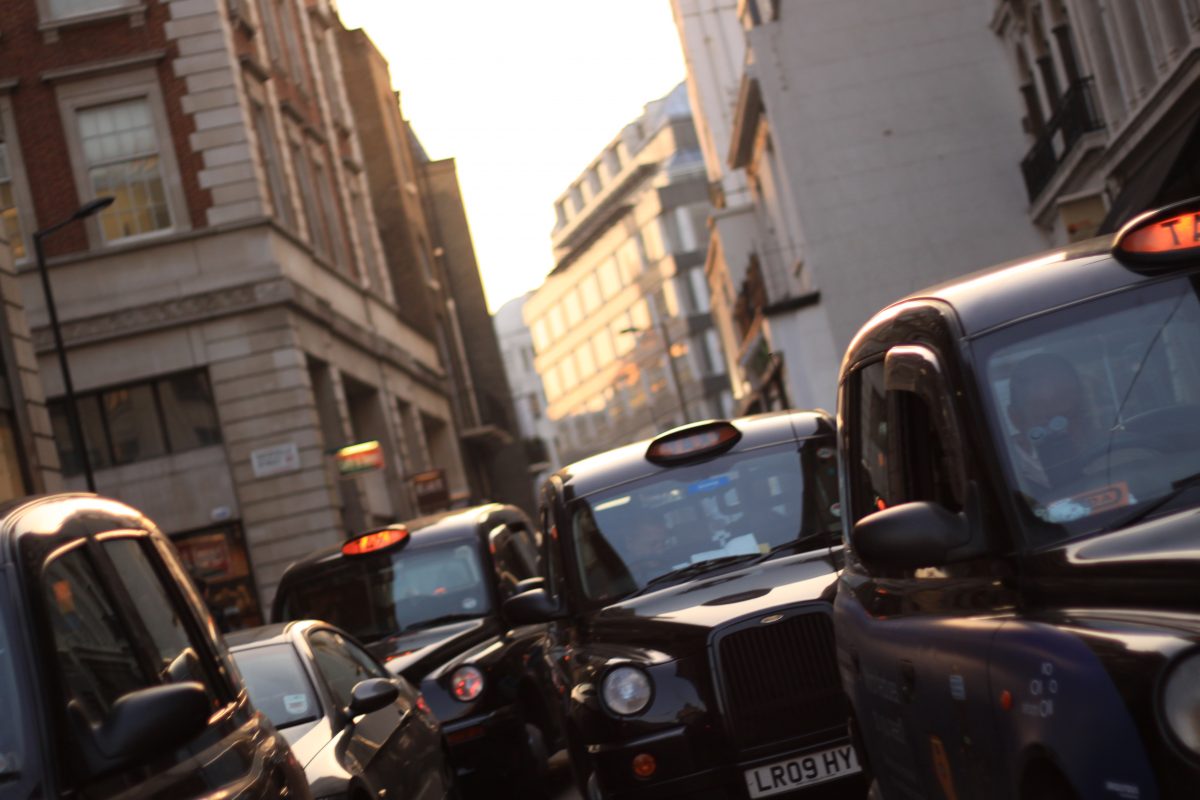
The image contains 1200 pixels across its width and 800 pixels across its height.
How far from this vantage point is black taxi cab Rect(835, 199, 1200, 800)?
3.69 metres

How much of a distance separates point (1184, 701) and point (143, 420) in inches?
1266

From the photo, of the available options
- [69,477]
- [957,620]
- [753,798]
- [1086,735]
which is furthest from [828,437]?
[69,477]

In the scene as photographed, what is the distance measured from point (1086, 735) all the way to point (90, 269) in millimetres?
31913

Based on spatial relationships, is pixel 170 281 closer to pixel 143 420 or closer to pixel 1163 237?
pixel 143 420

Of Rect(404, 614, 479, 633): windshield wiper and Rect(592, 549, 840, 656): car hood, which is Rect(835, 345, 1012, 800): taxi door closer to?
Rect(592, 549, 840, 656): car hood

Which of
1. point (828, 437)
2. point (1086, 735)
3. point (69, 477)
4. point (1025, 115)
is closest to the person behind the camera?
point (1086, 735)

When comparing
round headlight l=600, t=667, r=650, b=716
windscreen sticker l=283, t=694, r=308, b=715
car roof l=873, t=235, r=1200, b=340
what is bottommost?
round headlight l=600, t=667, r=650, b=716

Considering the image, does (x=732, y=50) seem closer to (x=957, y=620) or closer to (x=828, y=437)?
(x=828, y=437)

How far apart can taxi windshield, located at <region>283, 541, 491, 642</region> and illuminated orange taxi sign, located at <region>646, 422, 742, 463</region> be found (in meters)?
3.56

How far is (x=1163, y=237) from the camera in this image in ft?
15.5

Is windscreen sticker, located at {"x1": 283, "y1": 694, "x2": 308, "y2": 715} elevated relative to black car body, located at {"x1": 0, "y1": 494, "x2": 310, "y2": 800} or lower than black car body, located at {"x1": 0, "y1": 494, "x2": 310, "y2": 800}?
lower

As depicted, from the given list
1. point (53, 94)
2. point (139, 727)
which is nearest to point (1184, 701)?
point (139, 727)

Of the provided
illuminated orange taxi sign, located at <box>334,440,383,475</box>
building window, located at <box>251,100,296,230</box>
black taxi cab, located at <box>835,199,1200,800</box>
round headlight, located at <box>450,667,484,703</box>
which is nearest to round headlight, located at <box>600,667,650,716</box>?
black taxi cab, located at <box>835,199,1200,800</box>

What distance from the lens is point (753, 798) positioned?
8.28 meters
